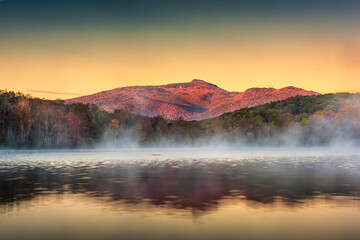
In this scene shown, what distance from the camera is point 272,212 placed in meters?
18.7

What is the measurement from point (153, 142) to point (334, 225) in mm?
169024

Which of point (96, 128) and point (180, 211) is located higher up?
point (96, 128)

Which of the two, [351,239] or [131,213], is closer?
[351,239]

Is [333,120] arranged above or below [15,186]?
above

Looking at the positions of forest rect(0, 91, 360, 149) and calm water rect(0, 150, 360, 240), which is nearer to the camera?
calm water rect(0, 150, 360, 240)

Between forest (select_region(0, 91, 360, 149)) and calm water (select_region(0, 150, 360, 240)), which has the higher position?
forest (select_region(0, 91, 360, 149))

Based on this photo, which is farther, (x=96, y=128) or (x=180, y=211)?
(x=96, y=128)

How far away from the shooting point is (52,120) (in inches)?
4889

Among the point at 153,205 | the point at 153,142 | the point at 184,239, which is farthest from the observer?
the point at 153,142

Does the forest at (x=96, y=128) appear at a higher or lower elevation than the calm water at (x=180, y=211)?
higher

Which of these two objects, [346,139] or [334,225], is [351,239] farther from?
[346,139]

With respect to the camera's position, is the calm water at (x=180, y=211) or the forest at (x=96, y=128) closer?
the calm water at (x=180, y=211)

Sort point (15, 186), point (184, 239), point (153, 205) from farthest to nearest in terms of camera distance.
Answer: point (15, 186) → point (153, 205) → point (184, 239)

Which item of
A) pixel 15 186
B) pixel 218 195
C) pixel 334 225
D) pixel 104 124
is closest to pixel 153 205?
pixel 218 195
